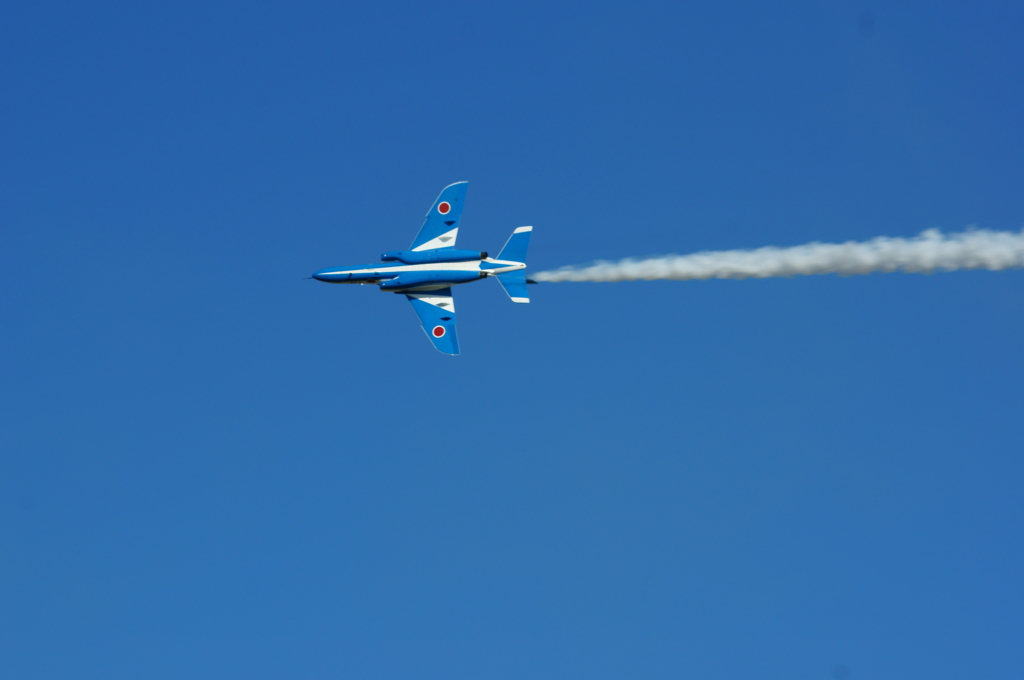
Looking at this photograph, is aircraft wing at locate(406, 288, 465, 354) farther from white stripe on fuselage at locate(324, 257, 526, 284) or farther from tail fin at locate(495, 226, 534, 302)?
tail fin at locate(495, 226, 534, 302)

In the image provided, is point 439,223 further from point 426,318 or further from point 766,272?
point 766,272

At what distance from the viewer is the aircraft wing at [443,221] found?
184 ft

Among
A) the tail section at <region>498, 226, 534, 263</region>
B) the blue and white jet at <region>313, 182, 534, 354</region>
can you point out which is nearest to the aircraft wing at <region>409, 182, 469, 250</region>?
the blue and white jet at <region>313, 182, 534, 354</region>

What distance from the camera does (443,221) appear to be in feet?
185

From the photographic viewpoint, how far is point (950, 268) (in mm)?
43938

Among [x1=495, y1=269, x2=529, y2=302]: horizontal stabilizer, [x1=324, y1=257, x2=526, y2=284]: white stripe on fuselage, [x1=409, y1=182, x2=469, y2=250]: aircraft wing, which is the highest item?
[x1=409, y1=182, x2=469, y2=250]: aircraft wing

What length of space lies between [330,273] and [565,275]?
42.6 ft

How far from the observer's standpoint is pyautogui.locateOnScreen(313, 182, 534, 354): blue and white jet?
53688 millimetres

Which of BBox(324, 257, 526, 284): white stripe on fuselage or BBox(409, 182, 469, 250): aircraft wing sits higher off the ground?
BBox(409, 182, 469, 250): aircraft wing

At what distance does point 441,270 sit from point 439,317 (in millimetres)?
2608

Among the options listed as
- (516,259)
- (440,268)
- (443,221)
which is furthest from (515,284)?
(443,221)

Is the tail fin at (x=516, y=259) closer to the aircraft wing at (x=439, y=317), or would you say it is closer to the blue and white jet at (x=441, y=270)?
the blue and white jet at (x=441, y=270)

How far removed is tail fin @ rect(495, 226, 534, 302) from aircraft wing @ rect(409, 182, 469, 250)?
358cm

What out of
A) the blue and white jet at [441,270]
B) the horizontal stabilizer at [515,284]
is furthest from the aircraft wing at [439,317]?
the horizontal stabilizer at [515,284]
